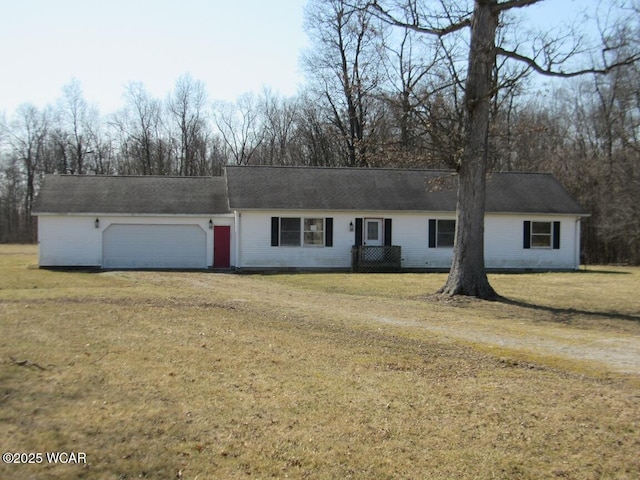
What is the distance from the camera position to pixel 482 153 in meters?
15.8

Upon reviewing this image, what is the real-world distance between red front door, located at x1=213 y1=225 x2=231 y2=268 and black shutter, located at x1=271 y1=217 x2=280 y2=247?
203 centimetres

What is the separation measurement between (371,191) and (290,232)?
4.47 m

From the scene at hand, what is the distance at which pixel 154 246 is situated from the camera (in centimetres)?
2592

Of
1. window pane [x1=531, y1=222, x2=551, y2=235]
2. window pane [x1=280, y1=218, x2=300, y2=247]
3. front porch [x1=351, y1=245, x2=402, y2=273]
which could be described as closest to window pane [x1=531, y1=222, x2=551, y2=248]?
A: window pane [x1=531, y1=222, x2=551, y2=235]

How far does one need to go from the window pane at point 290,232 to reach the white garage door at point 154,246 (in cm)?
341

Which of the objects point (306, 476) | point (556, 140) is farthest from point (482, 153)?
point (556, 140)

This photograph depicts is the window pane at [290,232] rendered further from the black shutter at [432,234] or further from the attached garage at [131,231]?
the black shutter at [432,234]

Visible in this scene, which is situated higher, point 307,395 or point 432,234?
point 432,234

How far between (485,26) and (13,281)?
609 inches

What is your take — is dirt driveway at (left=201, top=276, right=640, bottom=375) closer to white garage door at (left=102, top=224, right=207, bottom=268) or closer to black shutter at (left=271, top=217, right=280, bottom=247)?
black shutter at (left=271, top=217, right=280, bottom=247)

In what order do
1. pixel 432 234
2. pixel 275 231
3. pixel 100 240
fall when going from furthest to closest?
pixel 432 234, pixel 275 231, pixel 100 240

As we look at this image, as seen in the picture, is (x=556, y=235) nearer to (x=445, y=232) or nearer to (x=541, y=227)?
(x=541, y=227)

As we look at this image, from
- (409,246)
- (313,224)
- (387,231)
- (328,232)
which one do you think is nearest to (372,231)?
(387,231)

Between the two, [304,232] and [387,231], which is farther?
[387,231]
